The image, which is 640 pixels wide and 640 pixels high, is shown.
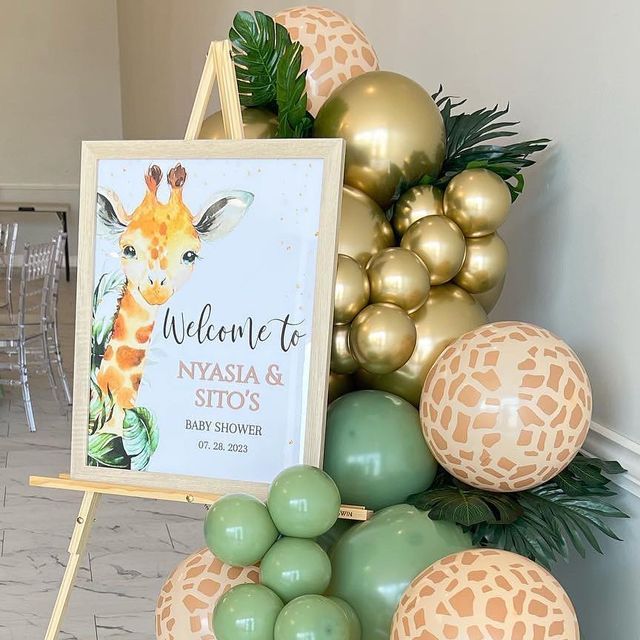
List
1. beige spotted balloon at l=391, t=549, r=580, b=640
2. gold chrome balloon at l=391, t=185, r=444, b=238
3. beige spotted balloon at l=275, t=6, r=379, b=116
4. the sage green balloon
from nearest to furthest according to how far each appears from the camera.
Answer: beige spotted balloon at l=391, t=549, r=580, b=640 → the sage green balloon → gold chrome balloon at l=391, t=185, r=444, b=238 → beige spotted balloon at l=275, t=6, r=379, b=116

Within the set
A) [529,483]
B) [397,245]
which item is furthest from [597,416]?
[397,245]

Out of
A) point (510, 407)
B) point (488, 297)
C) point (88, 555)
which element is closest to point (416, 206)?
point (488, 297)

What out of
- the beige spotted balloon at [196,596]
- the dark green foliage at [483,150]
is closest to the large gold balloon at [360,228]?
the dark green foliage at [483,150]

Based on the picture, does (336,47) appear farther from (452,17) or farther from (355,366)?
(355,366)

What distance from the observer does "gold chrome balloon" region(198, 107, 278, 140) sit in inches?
58.3

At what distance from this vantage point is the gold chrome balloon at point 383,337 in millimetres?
1241

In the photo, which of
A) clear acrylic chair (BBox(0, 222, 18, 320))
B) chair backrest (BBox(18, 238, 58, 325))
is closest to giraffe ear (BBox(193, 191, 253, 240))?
chair backrest (BBox(18, 238, 58, 325))

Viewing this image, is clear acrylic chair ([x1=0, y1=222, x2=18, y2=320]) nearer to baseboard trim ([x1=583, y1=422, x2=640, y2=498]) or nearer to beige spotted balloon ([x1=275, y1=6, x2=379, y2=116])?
beige spotted balloon ([x1=275, y1=6, x2=379, y2=116])

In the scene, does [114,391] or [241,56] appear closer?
[114,391]

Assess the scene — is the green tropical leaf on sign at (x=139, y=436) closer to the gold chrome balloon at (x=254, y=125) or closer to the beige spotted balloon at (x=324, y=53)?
the gold chrome balloon at (x=254, y=125)

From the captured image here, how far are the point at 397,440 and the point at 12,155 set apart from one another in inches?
298

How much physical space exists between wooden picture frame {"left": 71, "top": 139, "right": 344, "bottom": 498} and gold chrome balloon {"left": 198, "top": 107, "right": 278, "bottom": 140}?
9.0 inches

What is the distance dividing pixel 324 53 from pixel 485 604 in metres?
1.03

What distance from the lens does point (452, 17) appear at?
178 cm
